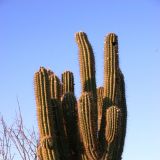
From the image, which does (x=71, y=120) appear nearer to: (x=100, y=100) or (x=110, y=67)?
(x=100, y=100)

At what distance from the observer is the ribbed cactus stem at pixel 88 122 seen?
20.3 feet

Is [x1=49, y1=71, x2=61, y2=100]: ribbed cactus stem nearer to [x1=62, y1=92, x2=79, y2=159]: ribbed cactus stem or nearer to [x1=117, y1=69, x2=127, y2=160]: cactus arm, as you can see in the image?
[x1=62, y1=92, x2=79, y2=159]: ribbed cactus stem

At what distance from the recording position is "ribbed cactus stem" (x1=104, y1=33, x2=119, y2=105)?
21.8 ft

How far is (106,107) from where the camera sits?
6.70 m

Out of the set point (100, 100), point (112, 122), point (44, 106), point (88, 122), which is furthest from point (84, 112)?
point (100, 100)

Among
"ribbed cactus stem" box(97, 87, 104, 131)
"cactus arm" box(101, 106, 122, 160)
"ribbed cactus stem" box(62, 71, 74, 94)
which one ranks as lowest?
"cactus arm" box(101, 106, 122, 160)

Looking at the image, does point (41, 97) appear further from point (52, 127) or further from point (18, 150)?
point (18, 150)

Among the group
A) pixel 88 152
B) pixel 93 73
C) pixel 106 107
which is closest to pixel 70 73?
pixel 93 73

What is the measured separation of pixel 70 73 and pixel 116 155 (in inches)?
60.6

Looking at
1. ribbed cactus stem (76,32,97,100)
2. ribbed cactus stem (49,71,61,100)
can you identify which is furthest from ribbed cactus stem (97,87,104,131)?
ribbed cactus stem (49,71,61,100)

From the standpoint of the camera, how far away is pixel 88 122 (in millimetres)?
6199

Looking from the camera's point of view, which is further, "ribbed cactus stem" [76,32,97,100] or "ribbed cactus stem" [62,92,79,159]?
"ribbed cactus stem" [76,32,97,100]

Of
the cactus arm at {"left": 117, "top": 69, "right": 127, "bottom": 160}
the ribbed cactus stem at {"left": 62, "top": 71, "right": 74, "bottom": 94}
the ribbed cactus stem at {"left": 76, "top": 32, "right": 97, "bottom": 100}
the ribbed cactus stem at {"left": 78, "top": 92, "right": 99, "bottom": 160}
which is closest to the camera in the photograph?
the ribbed cactus stem at {"left": 78, "top": 92, "right": 99, "bottom": 160}

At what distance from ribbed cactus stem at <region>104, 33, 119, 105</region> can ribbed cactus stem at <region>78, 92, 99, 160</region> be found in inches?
18.0
